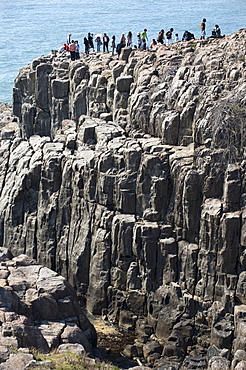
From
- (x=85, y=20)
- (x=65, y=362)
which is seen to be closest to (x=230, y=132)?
(x=65, y=362)

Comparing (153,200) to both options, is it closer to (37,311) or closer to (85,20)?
(37,311)

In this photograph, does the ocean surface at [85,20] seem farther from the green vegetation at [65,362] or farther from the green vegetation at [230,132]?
the green vegetation at [65,362]

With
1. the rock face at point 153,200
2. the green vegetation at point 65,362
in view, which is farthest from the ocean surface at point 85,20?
the green vegetation at point 65,362

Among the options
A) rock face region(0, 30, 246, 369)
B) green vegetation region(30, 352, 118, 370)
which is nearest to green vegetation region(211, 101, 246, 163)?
rock face region(0, 30, 246, 369)

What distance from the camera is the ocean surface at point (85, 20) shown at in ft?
361

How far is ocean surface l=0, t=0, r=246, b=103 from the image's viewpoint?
361 ft

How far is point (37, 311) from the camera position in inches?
1383

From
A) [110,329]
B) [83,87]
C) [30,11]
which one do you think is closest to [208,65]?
[83,87]

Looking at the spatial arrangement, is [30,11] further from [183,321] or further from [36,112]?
[183,321]

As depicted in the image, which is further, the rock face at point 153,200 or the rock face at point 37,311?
the rock face at point 153,200

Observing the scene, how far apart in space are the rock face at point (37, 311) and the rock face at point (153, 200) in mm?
930

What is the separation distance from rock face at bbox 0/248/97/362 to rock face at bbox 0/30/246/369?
930 millimetres

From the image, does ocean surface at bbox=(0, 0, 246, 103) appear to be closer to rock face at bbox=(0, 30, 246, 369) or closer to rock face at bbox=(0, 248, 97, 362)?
rock face at bbox=(0, 30, 246, 369)

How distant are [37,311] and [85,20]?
101104 millimetres
